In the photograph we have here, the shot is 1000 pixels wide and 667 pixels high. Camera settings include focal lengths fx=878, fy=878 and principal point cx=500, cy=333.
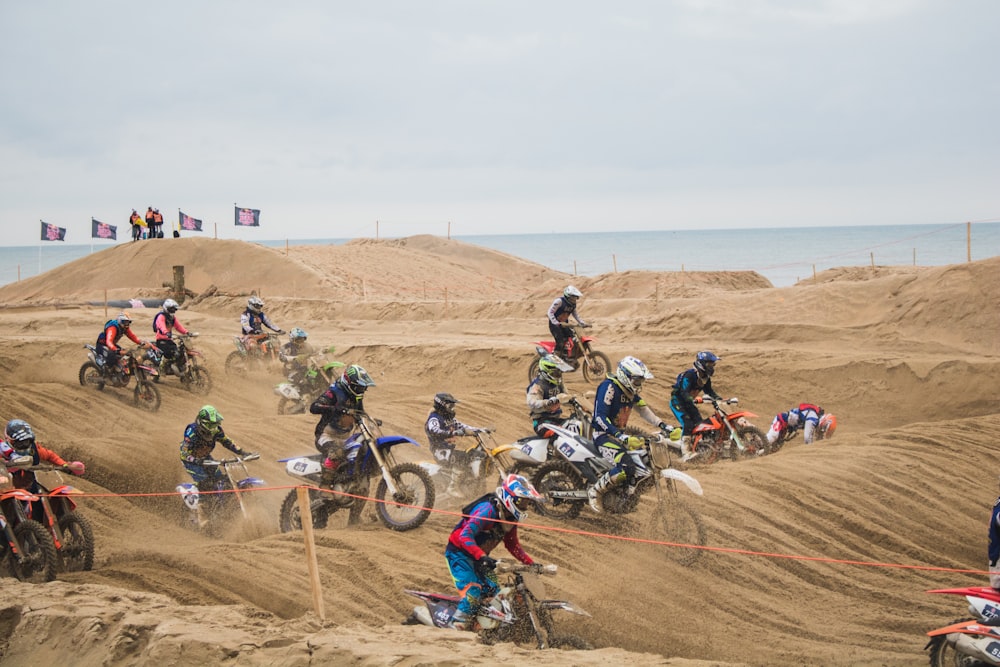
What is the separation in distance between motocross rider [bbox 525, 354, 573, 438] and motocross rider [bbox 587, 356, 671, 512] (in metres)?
0.68

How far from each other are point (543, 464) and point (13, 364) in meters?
13.8

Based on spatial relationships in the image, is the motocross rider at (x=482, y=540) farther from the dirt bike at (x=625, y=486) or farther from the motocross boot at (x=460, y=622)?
the dirt bike at (x=625, y=486)

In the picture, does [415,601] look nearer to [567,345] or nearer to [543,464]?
[543,464]

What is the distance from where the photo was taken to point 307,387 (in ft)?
49.3

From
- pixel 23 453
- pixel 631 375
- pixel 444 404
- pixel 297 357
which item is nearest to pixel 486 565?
pixel 631 375

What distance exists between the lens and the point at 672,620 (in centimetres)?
740

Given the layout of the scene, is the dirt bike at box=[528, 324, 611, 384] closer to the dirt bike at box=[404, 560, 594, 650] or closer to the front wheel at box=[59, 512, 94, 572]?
the front wheel at box=[59, 512, 94, 572]

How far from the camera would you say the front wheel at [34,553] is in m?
7.70

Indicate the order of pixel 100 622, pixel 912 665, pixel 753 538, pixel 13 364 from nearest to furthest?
pixel 100 622, pixel 912 665, pixel 753 538, pixel 13 364

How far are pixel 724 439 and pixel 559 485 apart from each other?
3771 mm

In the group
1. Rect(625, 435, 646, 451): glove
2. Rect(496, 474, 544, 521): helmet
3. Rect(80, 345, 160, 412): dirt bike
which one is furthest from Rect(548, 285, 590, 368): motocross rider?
Rect(496, 474, 544, 521): helmet

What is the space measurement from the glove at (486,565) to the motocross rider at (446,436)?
3407mm

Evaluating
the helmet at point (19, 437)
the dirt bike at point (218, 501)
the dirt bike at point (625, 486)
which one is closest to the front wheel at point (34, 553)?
the helmet at point (19, 437)

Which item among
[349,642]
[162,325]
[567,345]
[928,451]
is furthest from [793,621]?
[162,325]
